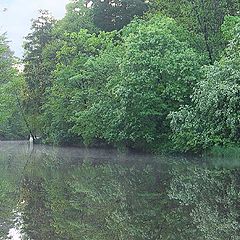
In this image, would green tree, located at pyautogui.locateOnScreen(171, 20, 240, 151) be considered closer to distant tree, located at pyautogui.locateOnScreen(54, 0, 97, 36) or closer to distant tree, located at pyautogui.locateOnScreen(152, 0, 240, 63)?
distant tree, located at pyautogui.locateOnScreen(152, 0, 240, 63)

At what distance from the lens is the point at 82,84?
136 feet

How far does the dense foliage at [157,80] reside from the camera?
24.2m

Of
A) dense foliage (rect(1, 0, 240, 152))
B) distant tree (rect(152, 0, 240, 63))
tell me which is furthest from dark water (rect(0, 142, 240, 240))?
distant tree (rect(152, 0, 240, 63))

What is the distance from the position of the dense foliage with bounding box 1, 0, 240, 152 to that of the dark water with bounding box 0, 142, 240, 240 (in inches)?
268

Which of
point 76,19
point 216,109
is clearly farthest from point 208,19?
point 76,19

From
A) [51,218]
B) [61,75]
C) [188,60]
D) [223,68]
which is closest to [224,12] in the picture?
[188,60]

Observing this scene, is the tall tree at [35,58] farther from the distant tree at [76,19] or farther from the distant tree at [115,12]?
the distant tree at [115,12]

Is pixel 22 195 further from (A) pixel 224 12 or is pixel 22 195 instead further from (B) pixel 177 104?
(A) pixel 224 12

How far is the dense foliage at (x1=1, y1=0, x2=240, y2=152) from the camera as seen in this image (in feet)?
79.4

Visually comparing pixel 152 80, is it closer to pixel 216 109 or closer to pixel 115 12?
pixel 216 109

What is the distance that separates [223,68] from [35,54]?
39.2m

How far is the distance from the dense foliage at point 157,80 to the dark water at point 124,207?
6808 millimetres

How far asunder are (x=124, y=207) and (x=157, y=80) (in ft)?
64.0

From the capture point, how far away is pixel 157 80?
29812mm
